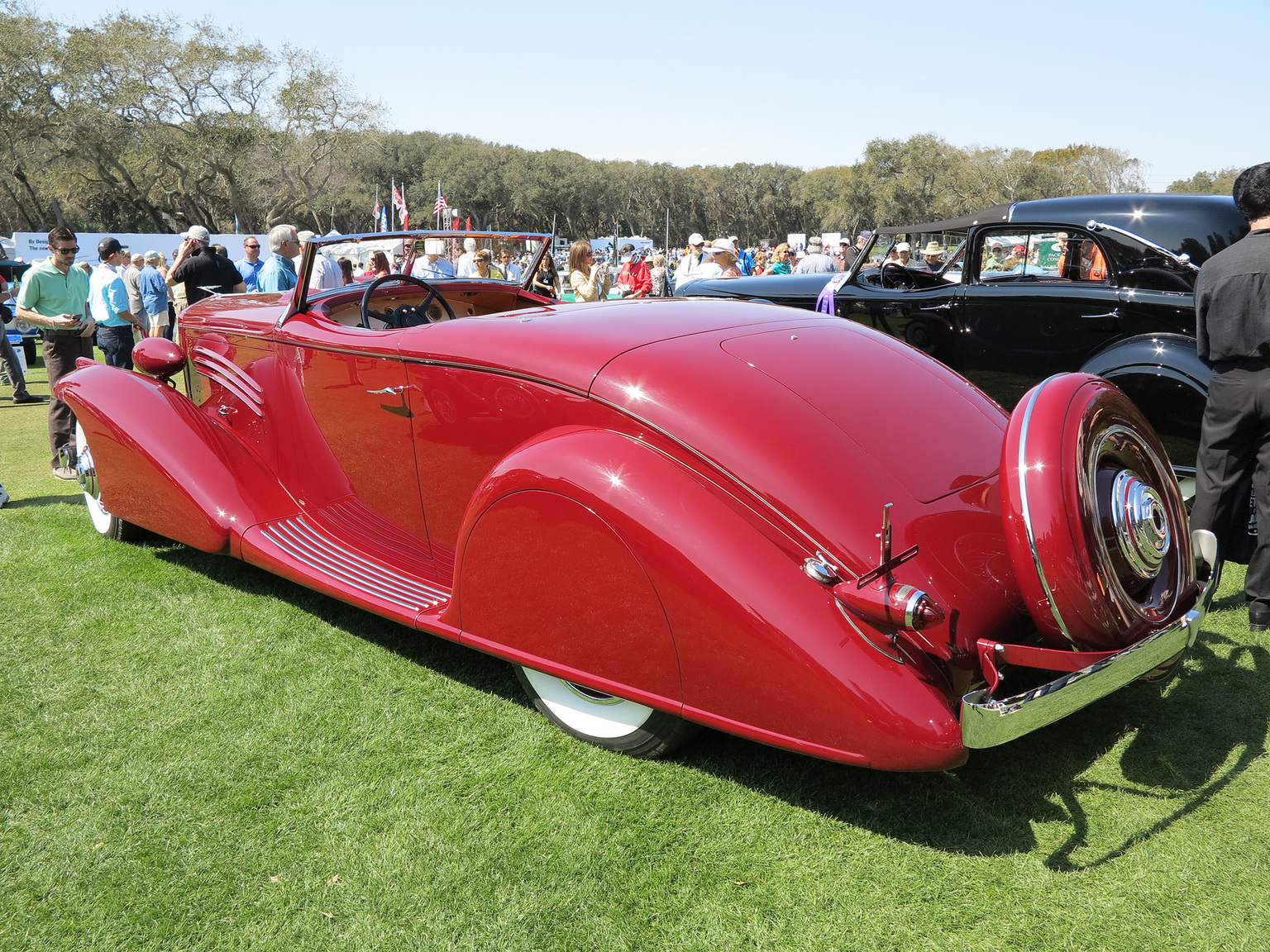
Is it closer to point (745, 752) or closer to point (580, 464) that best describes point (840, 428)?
point (580, 464)

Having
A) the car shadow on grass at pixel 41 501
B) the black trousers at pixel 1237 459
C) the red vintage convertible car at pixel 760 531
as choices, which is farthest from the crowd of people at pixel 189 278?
the black trousers at pixel 1237 459

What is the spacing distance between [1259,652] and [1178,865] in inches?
65.1

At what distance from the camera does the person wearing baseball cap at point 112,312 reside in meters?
7.47

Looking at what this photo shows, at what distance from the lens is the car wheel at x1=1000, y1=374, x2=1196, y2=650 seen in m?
2.18

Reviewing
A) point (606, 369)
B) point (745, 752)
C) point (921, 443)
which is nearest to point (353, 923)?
point (745, 752)

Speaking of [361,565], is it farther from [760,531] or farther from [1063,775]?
[1063,775]

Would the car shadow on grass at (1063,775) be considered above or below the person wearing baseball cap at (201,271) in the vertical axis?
below

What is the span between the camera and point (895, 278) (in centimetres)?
695

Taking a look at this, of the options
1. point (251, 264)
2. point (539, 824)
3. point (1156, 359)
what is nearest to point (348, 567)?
point (539, 824)

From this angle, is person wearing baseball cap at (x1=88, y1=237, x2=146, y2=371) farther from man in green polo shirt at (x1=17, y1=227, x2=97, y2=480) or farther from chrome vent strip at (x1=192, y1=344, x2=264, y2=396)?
chrome vent strip at (x1=192, y1=344, x2=264, y2=396)

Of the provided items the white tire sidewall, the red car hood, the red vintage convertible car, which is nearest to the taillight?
the red vintage convertible car

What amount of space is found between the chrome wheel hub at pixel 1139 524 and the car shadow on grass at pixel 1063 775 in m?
0.65

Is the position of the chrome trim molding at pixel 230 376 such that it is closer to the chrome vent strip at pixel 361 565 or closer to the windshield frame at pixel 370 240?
the windshield frame at pixel 370 240

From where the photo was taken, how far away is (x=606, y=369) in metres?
2.59
